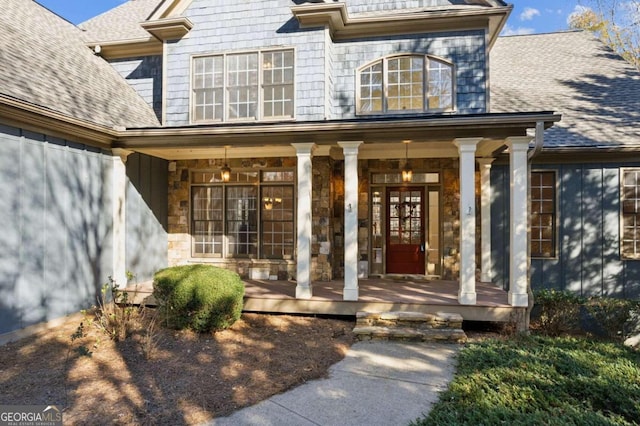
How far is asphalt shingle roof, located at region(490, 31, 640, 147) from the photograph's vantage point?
328 inches

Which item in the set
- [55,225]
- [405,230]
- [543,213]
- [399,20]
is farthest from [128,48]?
[543,213]

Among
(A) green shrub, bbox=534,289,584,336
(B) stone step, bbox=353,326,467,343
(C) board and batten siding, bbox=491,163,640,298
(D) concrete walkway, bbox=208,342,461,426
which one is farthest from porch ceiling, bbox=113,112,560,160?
(D) concrete walkway, bbox=208,342,461,426

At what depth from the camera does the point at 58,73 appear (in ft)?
24.0

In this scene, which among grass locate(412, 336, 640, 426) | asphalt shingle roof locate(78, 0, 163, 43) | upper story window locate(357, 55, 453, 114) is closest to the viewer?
grass locate(412, 336, 640, 426)

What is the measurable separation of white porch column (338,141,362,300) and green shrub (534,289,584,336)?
3238 millimetres

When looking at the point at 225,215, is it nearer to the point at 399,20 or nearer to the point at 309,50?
the point at 309,50

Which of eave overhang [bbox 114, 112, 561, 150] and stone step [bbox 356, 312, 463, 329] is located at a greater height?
eave overhang [bbox 114, 112, 561, 150]

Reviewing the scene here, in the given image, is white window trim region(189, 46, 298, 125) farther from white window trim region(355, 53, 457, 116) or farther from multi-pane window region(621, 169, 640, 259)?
multi-pane window region(621, 169, 640, 259)

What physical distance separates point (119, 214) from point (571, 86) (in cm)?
1068

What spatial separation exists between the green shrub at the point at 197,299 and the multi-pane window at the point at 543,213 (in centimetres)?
635

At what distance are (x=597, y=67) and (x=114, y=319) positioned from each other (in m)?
12.2

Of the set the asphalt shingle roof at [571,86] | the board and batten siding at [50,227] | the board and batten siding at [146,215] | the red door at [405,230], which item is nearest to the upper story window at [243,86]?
the board and batten siding at [146,215]

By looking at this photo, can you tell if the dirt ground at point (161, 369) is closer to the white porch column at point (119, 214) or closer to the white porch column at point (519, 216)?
the white porch column at point (119, 214)

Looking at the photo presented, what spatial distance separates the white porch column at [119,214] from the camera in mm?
7520
